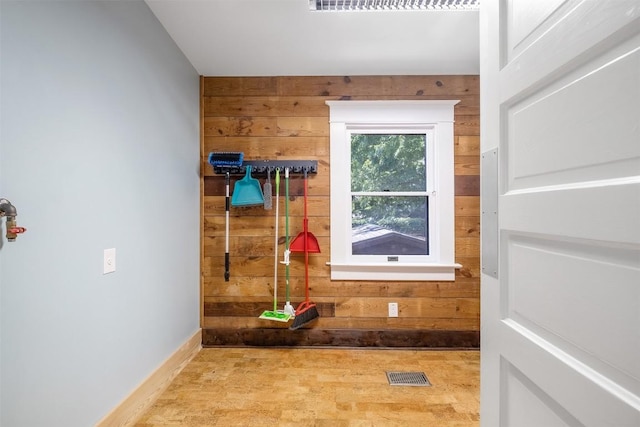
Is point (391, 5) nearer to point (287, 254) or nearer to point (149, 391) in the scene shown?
point (287, 254)

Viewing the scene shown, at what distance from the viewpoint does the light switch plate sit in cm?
138

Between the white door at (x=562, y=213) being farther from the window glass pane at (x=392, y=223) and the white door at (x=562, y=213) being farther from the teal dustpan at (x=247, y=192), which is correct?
the teal dustpan at (x=247, y=192)

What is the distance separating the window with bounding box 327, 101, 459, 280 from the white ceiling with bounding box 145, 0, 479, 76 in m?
0.32

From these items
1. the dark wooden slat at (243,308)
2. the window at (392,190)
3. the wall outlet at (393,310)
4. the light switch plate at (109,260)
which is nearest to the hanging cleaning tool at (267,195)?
the window at (392,190)

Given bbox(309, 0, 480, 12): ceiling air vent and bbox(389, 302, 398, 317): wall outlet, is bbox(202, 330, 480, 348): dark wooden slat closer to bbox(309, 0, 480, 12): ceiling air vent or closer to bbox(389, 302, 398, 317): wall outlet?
bbox(389, 302, 398, 317): wall outlet

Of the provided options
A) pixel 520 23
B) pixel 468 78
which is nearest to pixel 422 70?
pixel 468 78

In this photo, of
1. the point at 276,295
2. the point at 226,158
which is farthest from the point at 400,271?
the point at 226,158

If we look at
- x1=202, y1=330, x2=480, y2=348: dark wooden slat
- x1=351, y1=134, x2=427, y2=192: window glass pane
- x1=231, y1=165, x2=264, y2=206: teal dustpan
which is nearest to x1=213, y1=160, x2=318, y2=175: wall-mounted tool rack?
x1=231, y1=165, x2=264, y2=206: teal dustpan

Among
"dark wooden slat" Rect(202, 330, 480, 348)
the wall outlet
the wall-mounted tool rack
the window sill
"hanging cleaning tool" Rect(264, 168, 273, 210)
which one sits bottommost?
"dark wooden slat" Rect(202, 330, 480, 348)

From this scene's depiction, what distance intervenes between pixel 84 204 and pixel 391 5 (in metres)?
1.91

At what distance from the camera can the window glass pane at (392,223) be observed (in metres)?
2.46

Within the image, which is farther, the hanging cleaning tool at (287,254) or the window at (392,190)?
the window at (392,190)

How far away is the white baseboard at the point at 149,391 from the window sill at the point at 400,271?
1.30 meters

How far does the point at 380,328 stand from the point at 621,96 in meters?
2.23
